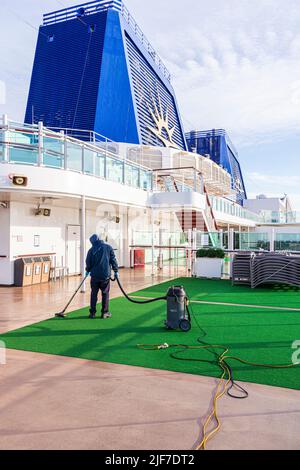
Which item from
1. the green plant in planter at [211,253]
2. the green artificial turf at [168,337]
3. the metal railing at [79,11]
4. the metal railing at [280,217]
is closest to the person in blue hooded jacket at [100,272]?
the green artificial turf at [168,337]

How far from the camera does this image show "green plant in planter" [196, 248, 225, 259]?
47.2 feet

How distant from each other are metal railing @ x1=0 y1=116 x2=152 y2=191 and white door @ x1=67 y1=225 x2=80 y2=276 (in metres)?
3.08

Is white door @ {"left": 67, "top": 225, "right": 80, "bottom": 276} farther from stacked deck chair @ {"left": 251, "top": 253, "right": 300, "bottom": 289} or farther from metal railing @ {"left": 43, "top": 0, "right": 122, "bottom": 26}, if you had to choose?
metal railing @ {"left": 43, "top": 0, "right": 122, "bottom": 26}

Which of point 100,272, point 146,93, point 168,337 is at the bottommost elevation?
point 168,337

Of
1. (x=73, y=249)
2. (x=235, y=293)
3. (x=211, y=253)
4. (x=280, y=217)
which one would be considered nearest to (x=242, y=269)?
(x=235, y=293)

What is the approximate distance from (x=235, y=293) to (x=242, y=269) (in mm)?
1744

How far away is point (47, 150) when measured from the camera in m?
10.7

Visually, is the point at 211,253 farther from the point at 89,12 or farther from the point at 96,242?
the point at 89,12

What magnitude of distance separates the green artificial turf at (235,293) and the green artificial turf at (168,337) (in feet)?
3.44

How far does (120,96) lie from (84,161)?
2057 cm

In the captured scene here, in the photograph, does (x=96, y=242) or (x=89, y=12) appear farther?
(x=89, y=12)

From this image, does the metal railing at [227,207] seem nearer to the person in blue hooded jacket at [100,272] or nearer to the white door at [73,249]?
the white door at [73,249]

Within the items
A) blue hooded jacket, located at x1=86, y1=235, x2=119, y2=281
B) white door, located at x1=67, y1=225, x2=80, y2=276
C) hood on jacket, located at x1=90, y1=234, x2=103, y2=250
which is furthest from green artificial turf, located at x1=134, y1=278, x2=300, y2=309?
white door, located at x1=67, y1=225, x2=80, y2=276

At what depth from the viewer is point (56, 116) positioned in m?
31.6
